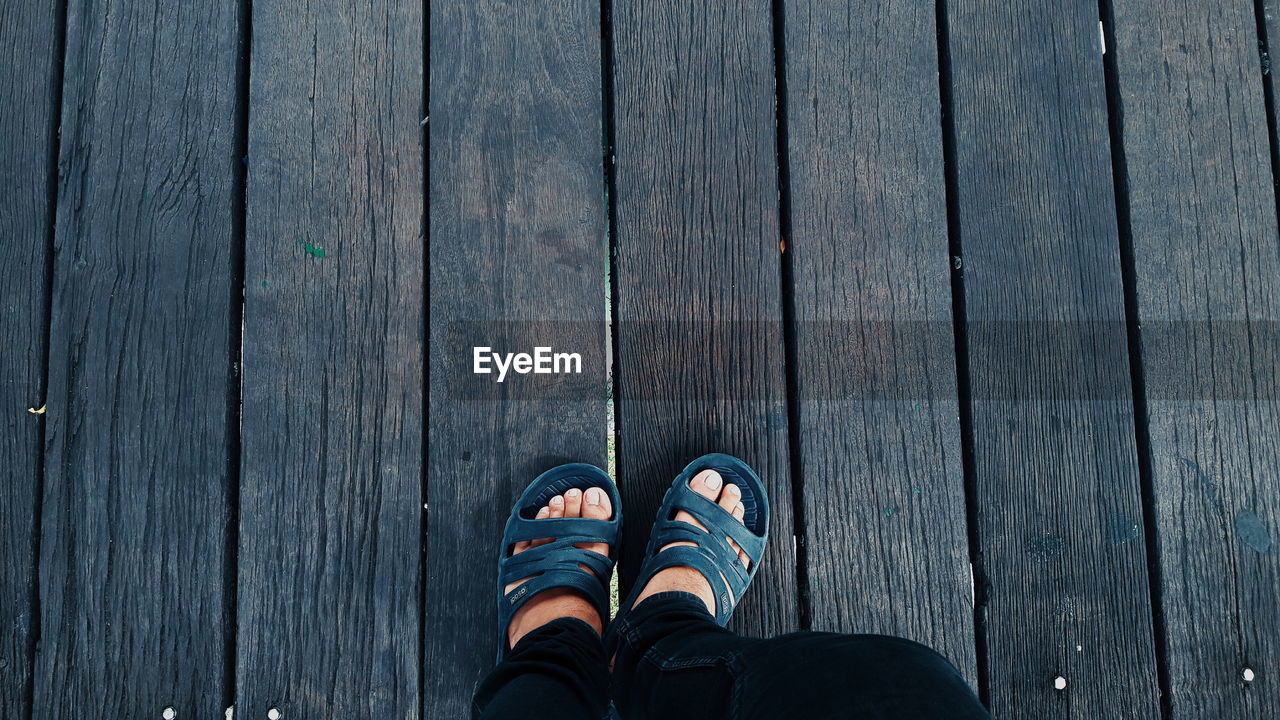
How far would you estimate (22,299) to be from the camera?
1215mm

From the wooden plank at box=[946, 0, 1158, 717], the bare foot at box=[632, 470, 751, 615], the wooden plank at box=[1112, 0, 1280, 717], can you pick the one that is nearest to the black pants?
the bare foot at box=[632, 470, 751, 615]

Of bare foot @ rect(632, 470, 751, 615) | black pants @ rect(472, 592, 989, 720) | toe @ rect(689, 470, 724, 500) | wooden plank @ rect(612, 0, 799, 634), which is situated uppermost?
wooden plank @ rect(612, 0, 799, 634)

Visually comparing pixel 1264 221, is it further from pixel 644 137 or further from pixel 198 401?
pixel 198 401

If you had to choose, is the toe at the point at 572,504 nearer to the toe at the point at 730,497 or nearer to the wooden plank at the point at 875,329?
the toe at the point at 730,497

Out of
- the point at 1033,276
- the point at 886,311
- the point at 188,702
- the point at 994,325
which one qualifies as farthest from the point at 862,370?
the point at 188,702

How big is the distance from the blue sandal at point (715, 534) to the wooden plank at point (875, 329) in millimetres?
95

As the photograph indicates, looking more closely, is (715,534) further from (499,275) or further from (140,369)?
(140,369)

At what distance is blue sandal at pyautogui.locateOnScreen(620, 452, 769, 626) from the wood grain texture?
1007mm

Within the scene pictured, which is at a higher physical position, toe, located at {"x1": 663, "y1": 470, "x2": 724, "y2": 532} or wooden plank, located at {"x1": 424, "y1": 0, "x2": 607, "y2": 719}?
wooden plank, located at {"x1": 424, "y1": 0, "x2": 607, "y2": 719}

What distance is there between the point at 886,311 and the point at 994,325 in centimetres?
19

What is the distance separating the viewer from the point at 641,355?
4.04 feet

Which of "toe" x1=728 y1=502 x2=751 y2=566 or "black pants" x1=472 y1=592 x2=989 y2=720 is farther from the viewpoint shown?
"toe" x1=728 y1=502 x2=751 y2=566

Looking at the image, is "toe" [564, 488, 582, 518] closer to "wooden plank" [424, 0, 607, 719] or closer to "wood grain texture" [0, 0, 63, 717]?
"wooden plank" [424, 0, 607, 719]

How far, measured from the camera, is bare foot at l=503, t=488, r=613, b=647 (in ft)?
3.81
